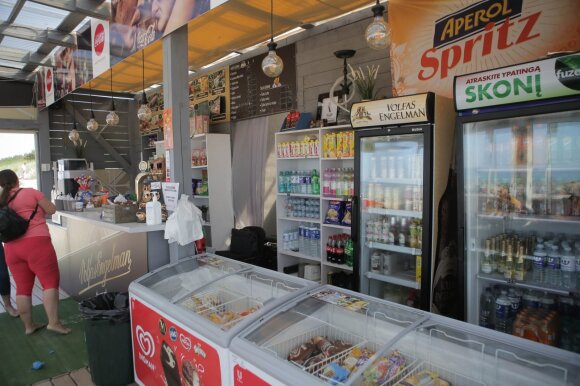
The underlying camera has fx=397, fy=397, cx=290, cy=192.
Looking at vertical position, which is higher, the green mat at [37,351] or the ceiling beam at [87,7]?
the ceiling beam at [87,7]

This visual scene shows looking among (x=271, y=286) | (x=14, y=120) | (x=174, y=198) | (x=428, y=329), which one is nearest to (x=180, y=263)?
(x=174, y=198)

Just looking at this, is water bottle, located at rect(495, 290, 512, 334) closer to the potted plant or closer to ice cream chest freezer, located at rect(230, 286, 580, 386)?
ice cream chest freezer, located at rect(230, 286, 580, 386)

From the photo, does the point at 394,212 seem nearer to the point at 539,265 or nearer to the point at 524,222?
the point at 524,222

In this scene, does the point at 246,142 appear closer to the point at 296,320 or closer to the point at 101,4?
the point at 101,4

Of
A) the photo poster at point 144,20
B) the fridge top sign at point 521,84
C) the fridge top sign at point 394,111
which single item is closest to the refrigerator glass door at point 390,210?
the fridge top sign at point 394,111

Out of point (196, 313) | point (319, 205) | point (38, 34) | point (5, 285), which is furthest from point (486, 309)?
point (38, 34)

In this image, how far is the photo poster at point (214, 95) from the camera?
21.9ft

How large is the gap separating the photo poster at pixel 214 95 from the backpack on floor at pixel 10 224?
11.2 feet

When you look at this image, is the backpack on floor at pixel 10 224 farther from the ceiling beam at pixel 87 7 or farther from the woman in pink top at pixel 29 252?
the ceiling beam at pixel 87 7

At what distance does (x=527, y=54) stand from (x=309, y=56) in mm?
2835

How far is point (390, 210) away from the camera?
3.46 metres

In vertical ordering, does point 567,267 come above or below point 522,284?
above

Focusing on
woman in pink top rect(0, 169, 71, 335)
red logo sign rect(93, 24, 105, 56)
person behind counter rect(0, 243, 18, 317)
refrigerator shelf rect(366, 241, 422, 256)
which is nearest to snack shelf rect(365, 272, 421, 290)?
refrigerator shelf rect(366, 241, 422, 256)

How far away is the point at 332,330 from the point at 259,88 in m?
4.55
